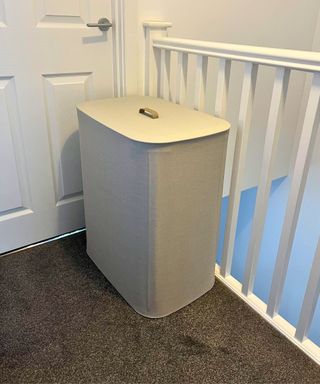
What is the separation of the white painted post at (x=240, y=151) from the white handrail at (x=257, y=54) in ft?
0.16

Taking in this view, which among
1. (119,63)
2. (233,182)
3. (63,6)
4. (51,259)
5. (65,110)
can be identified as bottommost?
(51,259)

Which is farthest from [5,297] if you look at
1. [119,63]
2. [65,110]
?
[119,63]

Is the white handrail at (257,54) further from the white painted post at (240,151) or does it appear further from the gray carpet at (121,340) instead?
the gray carpet at (121,340)

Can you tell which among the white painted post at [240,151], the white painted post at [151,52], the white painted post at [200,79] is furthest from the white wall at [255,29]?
the white painted post at [240,151]

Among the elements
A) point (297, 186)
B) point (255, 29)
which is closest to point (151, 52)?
point (255, 29)

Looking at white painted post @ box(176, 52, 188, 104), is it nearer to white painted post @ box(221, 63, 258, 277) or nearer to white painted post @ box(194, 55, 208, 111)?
white painted post @ box(194, 55, 208, 111)

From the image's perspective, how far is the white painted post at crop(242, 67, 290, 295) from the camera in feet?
3.45

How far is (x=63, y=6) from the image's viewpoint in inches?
54.0

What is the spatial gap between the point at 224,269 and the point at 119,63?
3.53ft

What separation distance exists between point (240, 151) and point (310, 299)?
0.58 m

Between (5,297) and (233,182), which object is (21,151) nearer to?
(5,297)

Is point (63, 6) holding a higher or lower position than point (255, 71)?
higher

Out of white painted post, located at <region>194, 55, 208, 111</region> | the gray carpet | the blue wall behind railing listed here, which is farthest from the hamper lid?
the blue wall behind railing

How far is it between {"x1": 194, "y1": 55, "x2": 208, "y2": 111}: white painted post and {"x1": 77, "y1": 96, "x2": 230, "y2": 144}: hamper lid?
4.3 inches
